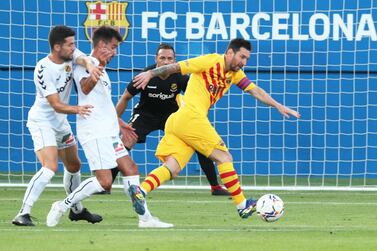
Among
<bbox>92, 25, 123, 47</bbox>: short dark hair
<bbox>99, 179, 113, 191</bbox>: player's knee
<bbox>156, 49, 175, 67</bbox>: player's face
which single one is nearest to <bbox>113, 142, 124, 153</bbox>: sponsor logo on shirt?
<bbox>99, 179, 113, 191</bbox>: player's knee

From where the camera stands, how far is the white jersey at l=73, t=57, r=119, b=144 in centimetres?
1033

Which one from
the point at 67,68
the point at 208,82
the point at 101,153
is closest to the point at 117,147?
the point at 101,153

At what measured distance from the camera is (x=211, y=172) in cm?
1471

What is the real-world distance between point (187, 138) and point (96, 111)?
124 centimetres

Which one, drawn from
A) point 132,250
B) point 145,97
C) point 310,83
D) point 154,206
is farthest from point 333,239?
point 310,83

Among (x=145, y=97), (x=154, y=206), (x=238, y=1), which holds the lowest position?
(x=154, y=206)

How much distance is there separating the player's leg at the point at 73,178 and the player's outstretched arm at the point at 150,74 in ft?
3.15

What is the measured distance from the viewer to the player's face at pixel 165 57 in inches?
551

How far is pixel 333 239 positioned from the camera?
30.5 ft

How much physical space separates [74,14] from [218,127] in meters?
2.60

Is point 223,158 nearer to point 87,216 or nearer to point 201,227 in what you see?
point 201,227

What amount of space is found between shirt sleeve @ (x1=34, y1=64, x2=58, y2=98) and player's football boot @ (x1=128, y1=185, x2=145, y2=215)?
1081 mm

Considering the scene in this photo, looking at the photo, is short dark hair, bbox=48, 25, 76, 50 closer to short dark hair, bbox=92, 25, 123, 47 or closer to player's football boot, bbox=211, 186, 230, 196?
short dark hair, bbox=92, 25, 123, 47

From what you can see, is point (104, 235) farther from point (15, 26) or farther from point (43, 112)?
point (15, 26)
